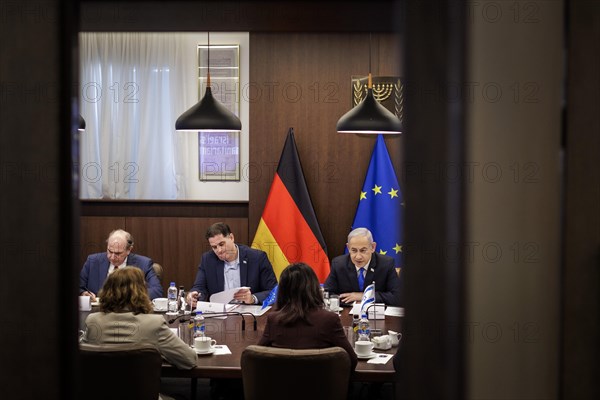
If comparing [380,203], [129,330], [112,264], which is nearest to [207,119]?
[129,330]

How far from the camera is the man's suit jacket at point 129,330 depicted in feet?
10.6

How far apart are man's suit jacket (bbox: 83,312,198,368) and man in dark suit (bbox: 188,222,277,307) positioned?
1.36m

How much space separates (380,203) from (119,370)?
3.38m

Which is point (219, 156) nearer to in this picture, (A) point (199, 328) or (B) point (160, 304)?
(B) point (160, 304)

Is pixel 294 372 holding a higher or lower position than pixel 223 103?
lower

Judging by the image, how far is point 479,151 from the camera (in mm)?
1247

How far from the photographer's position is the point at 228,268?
479 cm

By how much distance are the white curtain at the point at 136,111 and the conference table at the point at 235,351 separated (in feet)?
8.52

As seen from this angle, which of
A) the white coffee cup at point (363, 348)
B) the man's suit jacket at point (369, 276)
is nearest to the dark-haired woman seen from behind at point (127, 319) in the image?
the white coffee cup at point (363, 348)

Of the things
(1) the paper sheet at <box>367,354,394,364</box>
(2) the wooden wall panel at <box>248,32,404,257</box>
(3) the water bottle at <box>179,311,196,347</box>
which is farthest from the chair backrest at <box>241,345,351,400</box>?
(2) the wooden wall panel at <box>248,32,404,257</box>

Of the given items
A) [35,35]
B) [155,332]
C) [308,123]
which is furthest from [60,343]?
[308,123]

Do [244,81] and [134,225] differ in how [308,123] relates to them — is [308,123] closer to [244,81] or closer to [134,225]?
[244,81]

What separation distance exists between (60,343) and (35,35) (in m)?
0.53

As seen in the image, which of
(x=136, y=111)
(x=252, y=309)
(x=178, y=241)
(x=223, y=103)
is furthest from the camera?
(x=136, y=111)
